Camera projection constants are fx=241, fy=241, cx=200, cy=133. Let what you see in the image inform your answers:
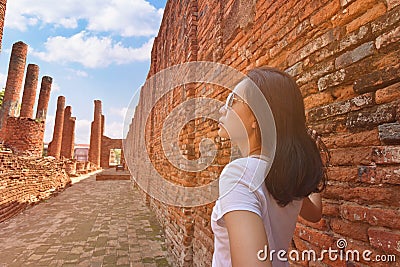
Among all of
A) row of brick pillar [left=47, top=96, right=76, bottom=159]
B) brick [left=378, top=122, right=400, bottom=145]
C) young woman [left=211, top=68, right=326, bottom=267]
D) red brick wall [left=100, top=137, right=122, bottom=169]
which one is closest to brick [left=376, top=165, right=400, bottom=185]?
brick [left=378, top=122, right=400, bottom=145]

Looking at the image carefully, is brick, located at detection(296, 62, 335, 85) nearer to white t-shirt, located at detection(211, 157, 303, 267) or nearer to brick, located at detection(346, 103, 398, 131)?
brick, located at detection(346, 103, 398, 131)

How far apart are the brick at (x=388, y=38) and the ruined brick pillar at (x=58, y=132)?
23.3 m

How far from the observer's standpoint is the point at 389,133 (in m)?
1.14

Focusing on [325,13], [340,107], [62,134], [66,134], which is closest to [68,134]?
[66,134]

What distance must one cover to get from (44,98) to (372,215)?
21.5m

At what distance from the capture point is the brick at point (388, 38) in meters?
1.15

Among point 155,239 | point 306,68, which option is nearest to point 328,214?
point 306,68

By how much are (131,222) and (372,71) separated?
6362 mm

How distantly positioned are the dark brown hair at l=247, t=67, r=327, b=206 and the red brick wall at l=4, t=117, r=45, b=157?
15097 mm

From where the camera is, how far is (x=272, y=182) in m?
0.81

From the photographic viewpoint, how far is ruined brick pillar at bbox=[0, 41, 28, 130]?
602 inches

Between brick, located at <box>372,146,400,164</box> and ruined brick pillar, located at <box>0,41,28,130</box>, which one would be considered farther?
ruined brick pillar, located at <box>0,41,28,130</box>

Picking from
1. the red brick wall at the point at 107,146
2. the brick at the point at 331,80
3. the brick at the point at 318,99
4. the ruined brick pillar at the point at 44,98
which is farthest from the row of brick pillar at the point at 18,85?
the red brick wall at the point at 107,146

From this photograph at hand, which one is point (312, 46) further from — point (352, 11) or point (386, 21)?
point (386, 21)
